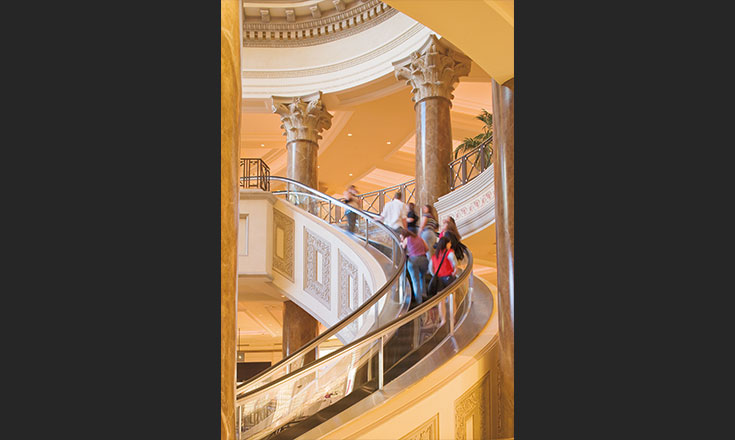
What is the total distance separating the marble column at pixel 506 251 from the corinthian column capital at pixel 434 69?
5238mm

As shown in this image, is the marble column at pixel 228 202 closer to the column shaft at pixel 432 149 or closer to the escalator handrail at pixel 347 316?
the escalator handrail at pixel 347 316

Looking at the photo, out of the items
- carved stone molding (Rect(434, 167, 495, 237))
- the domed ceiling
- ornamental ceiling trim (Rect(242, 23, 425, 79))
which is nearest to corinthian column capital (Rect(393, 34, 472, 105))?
the domed ceiling

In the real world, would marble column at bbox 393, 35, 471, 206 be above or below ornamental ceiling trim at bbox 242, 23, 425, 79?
below

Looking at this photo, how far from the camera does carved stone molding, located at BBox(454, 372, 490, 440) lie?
15.6 feet

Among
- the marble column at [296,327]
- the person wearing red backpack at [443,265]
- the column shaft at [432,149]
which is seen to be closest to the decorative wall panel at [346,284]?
the marble column at [296,327]

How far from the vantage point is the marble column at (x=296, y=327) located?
33.1 ft

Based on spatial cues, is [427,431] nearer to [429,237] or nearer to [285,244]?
[429,237]

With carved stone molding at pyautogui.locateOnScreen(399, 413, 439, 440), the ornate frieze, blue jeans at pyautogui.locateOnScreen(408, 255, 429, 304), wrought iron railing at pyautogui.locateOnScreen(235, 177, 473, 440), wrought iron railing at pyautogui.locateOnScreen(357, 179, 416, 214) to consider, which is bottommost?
carved stone molding at pyautogui.locateOnScreen(399, 413, 439, 440)

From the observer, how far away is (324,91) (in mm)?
12375

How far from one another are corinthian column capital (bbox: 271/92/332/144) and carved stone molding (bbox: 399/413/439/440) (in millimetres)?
8161

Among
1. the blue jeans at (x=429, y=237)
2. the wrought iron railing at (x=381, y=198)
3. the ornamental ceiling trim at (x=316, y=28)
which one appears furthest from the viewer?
the wrought iron railing at (x=381, y=198)

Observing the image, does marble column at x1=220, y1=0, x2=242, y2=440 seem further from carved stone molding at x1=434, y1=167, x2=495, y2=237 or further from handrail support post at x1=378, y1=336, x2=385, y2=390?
carved stone molding at x1=434, y1=167, x2=495, y2=237

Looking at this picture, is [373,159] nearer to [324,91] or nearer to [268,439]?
[324,91]

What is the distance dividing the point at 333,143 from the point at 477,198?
19.7ft
